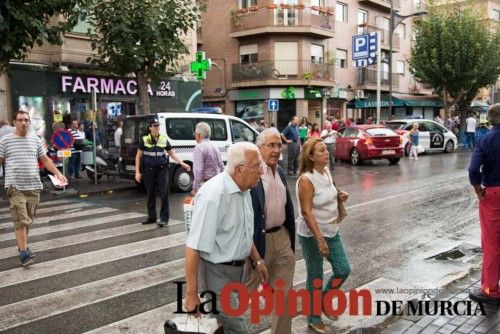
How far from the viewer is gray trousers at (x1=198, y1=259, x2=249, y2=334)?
2.92 m

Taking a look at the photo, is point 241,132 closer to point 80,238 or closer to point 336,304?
point 80,238

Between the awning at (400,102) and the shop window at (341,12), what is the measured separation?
5.75 metres

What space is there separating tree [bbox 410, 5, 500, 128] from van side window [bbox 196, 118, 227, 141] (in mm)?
21565

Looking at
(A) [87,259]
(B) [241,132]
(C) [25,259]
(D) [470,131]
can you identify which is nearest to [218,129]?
(B) [241,132]

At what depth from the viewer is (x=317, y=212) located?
4.11m

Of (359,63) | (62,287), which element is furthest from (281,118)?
(62,287)

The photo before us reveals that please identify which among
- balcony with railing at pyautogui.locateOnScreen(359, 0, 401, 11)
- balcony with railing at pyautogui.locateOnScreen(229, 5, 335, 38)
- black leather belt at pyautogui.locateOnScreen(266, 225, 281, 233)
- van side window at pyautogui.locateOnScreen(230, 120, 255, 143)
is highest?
balcony with railing at pyautogui.locateOnScreen(359, 0, 401, 11)

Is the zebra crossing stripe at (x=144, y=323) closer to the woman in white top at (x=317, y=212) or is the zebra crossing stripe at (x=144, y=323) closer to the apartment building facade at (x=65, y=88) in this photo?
the woman in white top at (x=317, y=212)

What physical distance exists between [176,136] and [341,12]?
25.8 m

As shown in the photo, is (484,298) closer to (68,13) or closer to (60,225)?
(60,225)

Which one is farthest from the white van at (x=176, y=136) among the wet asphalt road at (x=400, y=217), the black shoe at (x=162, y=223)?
the black shoe at (x=162, y=223)

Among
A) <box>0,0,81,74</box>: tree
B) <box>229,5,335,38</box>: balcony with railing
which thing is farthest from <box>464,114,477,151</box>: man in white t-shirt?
<box>0,0,81,74</box>: tree

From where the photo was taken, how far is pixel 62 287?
5285 mm

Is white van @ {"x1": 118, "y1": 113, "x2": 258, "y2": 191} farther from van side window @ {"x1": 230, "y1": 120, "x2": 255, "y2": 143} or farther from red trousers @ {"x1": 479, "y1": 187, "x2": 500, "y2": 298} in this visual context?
red trousers @ {"x1": 479, "y1": 187, "x2": 500, "y2": 298}
